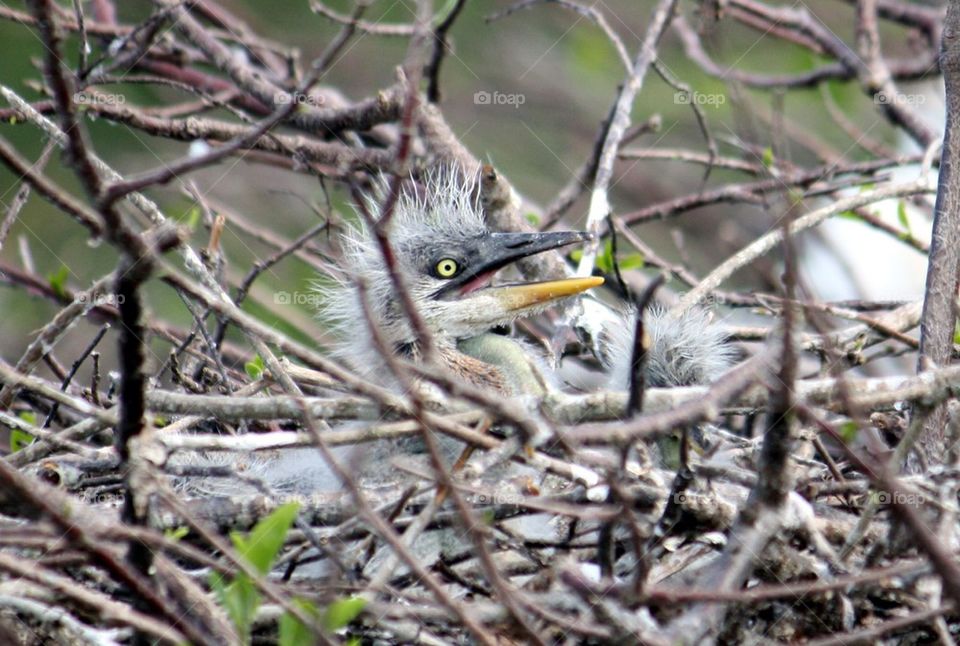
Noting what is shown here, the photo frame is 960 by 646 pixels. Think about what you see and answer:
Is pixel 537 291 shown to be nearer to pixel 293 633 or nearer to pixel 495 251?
pixel 495 251

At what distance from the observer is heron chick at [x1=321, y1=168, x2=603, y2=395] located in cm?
288

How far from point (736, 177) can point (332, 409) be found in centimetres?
485

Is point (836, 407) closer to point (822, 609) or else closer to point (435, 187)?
point (822, 609)

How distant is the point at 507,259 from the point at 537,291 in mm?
202

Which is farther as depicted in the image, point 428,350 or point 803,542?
point 803,542

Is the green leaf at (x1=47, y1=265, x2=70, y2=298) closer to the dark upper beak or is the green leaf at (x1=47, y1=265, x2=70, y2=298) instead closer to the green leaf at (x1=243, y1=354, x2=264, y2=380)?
the green leaf at (x1=243, y1=354, x2=264, y2=380)

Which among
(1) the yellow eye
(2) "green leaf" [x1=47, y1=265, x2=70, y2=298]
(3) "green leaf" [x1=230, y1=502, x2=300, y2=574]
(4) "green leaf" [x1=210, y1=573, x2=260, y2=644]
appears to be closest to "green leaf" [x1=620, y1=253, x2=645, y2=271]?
(1) the yellow eye

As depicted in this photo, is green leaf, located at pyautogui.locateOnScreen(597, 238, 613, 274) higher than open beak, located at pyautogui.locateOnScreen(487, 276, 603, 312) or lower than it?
higher

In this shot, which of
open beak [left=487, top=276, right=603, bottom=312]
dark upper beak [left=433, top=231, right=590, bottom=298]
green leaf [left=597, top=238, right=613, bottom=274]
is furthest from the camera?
green leaf [left=597, top=238, right=613, bottom=274]

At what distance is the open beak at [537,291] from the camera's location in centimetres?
282

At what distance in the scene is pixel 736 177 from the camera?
6.25 meters

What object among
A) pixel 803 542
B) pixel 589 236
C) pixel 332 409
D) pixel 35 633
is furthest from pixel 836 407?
pixel 35 633

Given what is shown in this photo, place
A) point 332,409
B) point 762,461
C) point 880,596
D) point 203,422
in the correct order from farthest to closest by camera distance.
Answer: point 203,422
point 880,596
point 332,409
point 762,461

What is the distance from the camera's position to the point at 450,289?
3141mm
